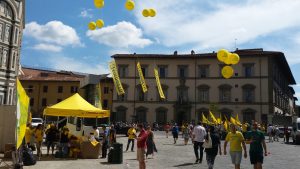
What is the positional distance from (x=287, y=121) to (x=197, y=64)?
54.0 ft

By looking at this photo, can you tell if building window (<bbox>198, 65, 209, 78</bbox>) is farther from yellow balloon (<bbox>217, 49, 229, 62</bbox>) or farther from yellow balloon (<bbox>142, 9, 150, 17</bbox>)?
yellow balloon (<bbox>142, 9, 150, 17</bbox>)

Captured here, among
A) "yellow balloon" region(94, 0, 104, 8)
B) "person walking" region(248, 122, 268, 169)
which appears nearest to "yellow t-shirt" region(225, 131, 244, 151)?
"person walking" region(248, 122, 268, 169)

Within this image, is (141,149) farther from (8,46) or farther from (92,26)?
(8,46)

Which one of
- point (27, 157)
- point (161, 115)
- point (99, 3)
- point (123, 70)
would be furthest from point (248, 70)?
point (27, 157)

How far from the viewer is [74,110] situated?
16922mm

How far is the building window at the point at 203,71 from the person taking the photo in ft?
187

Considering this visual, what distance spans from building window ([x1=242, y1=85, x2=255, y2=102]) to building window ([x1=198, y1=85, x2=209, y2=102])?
5822mm

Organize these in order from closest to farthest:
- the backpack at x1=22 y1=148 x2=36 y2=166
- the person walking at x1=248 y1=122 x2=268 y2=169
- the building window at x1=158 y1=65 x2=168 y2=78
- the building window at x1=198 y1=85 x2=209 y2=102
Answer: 1. the person walking at x1=248 y1=122 x2=268 y2=169
2. the backpack at x1=22 y1=148 x2=36 y2=166
3. the building window at x1=198 y1=85 x2=209 y2=102
4. the building window at x1=158 y1=65 x2=168 y2=78

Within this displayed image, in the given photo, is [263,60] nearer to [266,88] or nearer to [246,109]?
[266,88]

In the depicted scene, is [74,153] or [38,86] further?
[38,86]

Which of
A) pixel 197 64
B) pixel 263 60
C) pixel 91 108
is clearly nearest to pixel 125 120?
pixel 197 64

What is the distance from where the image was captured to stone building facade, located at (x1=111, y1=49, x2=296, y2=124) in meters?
53.5

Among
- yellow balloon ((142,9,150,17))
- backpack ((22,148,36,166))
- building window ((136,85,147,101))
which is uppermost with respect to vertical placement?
yellow balloon ((142,9,150,17))

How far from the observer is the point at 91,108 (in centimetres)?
1783
